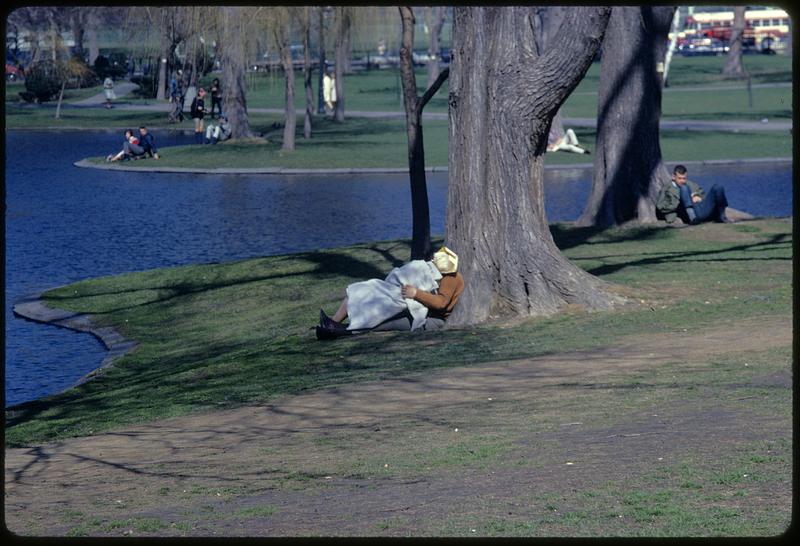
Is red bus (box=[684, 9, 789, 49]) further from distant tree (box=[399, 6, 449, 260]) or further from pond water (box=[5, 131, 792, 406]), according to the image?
distant tree (box=[399, 6, 449, 260])

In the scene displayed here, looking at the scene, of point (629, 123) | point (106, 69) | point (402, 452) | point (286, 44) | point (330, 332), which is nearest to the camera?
point (402, 452)

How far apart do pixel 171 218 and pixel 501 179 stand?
13.1m

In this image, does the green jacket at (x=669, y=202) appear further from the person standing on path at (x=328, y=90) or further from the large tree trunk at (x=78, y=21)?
the large tree trunk at (x=78, y=21)

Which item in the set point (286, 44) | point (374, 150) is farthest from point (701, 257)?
point (374, 150)

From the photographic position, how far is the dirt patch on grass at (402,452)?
6973mm

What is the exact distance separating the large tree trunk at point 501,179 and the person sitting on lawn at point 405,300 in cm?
40

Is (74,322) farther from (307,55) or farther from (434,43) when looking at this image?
(434,43)

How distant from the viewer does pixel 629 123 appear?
73.0ft

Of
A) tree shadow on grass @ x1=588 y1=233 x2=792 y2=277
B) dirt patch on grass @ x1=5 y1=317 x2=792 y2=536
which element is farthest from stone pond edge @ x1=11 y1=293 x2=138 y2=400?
tree shadow on grass @ x1=588 y1=233 x2=792 y2=277

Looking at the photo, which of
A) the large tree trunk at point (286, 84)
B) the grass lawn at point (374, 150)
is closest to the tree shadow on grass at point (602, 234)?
the grass lawn at point (374, 150)

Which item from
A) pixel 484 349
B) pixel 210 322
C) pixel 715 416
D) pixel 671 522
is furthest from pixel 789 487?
pixel 210 322

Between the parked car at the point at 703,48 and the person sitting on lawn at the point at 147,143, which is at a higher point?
the parked car at the point at 703,48

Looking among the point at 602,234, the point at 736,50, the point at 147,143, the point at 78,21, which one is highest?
the point at 78,21

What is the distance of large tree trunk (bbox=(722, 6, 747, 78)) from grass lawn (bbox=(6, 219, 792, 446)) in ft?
175
